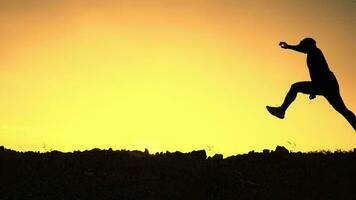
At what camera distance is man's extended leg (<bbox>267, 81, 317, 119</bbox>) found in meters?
13.4

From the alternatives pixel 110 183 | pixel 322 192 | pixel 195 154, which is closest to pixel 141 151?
pixel 195 154

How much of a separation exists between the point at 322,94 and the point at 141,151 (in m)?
4.32

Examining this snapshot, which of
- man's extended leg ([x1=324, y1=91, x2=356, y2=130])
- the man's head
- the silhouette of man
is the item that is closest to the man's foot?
the silhouette of man

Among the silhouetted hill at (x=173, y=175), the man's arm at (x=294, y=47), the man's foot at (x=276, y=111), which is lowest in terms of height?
the silhouetted hill at (x=173, y=175)

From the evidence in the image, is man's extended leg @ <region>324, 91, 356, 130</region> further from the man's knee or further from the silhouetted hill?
the silhouetted hill

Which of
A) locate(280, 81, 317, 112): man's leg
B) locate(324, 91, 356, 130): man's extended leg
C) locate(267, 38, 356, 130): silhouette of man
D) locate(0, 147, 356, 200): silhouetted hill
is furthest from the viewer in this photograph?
locate(324, 91, 356, 130): man's extended leg

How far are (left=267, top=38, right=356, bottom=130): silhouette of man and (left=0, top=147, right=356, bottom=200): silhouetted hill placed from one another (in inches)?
52.4

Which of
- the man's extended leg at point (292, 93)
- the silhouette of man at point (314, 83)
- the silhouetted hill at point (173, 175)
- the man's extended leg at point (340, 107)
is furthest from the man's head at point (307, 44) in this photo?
the silhouetted hill at point (173, 175)

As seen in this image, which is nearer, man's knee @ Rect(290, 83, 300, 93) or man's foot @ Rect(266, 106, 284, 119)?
man's foot @ Rect(266, 106, 284, 119)

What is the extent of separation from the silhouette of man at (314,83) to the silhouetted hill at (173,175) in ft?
4.36

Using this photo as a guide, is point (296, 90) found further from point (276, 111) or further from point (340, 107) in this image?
point (340, 107)

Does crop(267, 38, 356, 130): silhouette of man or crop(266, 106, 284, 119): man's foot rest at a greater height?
crop(267, 38, 356, 130): silhouette of man

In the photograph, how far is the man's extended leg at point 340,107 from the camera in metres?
13.5

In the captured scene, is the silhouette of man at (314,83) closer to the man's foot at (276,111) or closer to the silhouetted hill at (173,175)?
the man's foot at (276,111)
